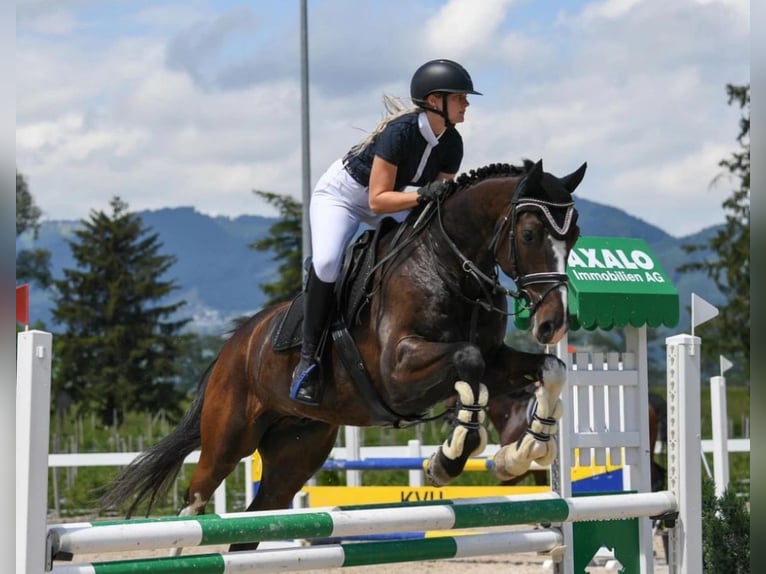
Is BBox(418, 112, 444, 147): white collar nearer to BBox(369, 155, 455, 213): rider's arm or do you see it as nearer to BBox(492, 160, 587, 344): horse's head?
BBox(369, 155, 455, 213): rider's arm

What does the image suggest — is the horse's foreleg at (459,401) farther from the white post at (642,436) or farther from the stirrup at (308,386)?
the white post at (642,436)

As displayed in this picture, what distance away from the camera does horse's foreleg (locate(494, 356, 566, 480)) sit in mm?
4270

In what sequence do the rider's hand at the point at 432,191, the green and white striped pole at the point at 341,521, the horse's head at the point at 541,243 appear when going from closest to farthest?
the green and white striped pole at the point at 341,521
the horse's head at the point at 541,243
the rider's hand at the point at 432,191

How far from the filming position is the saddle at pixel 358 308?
472 cm

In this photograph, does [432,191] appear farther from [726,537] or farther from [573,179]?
[726,537]

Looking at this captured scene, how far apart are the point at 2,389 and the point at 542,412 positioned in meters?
2.20

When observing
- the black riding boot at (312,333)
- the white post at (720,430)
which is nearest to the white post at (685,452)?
the black riding boot at (312,333)

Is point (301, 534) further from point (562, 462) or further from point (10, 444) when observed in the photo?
point (562, 462)

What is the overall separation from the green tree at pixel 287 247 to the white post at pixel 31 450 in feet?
72.5

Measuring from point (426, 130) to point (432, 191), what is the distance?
26 centimetres

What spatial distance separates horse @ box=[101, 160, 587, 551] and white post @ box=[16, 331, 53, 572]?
150cm

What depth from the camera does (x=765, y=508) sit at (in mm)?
2301

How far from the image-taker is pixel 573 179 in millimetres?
4492

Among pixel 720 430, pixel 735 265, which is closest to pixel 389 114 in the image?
pixel 720 430
